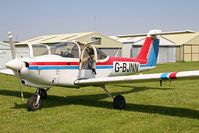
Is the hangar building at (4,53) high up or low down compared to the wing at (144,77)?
down

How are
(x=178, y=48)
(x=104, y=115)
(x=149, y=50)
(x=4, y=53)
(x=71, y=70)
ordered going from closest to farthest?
(x=104, y=115)
(x=71, y=70)
(x=149, y=50)
(x=4, y=53)
(x=178, y=48)

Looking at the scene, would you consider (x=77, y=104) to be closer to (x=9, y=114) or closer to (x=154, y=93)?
(x=9, y=114)

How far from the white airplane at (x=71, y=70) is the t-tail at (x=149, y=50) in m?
1.78

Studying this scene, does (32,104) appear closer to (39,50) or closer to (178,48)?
(39,50)

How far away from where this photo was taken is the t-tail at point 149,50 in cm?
1453

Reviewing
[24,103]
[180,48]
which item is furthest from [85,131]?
[180,48]

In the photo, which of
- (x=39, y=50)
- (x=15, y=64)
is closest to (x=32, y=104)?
(x=15, y=64)

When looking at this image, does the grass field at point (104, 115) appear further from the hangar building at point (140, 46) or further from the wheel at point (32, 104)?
the hangar building at point (140, 46)

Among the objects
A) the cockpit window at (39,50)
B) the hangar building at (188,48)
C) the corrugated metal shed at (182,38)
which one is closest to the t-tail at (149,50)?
the cockpit window at (39,50)

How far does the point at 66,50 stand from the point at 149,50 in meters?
5.03

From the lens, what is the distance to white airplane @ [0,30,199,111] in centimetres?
966

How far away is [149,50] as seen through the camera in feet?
48.3

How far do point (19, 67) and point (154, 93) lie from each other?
690 cm

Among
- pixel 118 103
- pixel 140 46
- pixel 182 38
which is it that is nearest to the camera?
pixel 118 103
